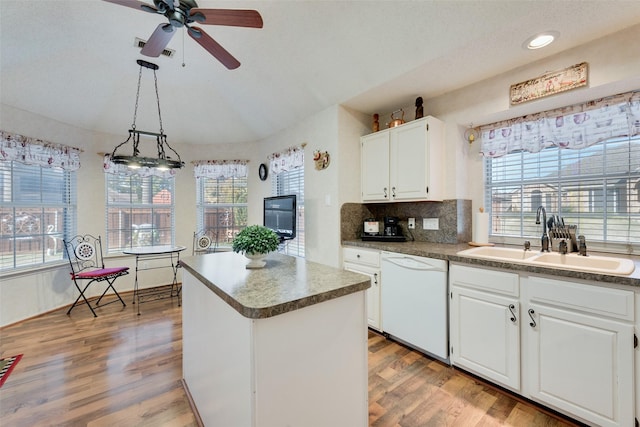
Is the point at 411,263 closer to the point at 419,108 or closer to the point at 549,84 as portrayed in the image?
the point at 419,108

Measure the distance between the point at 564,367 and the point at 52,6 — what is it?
173 inches

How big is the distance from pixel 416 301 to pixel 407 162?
50.9 inches

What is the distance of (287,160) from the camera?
3820mm

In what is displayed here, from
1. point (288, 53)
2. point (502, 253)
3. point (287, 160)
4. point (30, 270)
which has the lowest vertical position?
point (30, 270)

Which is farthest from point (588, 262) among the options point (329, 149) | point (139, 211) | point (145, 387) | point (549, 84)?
point (139, 211)

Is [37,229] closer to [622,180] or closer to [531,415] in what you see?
[531,415]

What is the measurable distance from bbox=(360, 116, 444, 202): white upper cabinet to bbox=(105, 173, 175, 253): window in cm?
344

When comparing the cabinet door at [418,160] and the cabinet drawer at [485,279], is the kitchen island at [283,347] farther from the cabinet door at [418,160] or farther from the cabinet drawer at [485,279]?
the cabinet door at [418,160]

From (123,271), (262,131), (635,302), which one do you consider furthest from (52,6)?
(635,302)

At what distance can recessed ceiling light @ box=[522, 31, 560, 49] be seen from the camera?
181cm

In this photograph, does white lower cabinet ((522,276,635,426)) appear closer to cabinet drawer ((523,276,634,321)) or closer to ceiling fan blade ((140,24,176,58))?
cabinet drawer ((523,276,634,321))

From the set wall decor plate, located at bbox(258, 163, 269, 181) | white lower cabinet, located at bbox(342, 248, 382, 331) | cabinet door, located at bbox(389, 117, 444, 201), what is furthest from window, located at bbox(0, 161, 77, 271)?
cabinet door, located at bbox(389, 117, 444, 201)

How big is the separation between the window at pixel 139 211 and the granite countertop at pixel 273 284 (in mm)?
3129

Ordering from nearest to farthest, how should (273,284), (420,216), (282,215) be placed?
(273,284)
(420,216)
(282,215)
